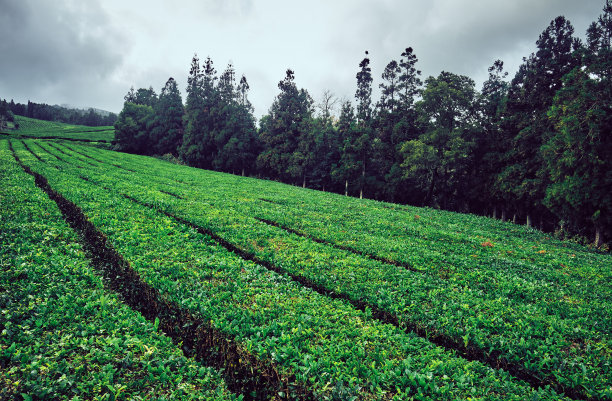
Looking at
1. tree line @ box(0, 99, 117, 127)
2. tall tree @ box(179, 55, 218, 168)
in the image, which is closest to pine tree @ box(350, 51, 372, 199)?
tall tree @ box(179, 55, 218, 168)

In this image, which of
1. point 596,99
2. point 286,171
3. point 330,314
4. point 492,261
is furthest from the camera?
point 286,171

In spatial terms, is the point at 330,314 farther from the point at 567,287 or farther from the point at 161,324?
the point at 567,287

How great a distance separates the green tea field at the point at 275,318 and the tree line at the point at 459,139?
16.5 meters

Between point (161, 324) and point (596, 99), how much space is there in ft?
107

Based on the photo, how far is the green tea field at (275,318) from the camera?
Result: 467cm

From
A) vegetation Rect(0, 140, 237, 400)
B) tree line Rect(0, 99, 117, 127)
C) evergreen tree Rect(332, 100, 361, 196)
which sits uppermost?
tree line Rect(0, 99, 117, 127)

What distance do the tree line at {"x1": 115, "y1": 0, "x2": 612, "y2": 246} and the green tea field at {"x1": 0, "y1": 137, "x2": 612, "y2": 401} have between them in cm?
1646

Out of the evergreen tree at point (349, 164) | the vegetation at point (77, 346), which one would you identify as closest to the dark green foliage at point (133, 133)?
the evergreen tree at point (349, 164)

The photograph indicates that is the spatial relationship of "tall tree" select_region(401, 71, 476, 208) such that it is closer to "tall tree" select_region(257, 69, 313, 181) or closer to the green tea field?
"tall tree" select_region(257, 69, 313, 181)

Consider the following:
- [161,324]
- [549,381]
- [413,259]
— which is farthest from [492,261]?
[161,324]

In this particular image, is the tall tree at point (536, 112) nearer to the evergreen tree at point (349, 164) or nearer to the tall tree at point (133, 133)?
the evergreen tree at point (349, 164)

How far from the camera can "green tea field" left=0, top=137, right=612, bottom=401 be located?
4668 mm

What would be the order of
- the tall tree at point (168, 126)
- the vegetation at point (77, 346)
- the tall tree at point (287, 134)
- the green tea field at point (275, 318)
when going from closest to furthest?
the vegetation at point (77, 346)
the green tea field at point (275, 318)
the tall tree at point (287, 134)
the tall tree at point (168, 126)

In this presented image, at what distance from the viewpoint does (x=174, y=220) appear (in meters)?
14.3
